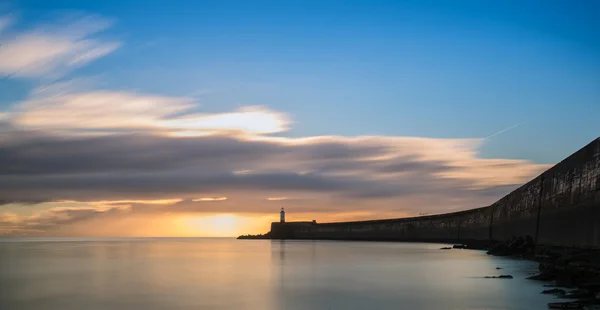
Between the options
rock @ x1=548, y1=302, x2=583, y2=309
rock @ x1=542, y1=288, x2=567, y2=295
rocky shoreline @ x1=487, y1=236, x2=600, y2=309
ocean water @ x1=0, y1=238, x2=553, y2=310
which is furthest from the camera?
ocean water @ x1=0, y1=238, x2=553, y2=310

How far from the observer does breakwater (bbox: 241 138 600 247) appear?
17000mm

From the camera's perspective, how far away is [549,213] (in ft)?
73.5

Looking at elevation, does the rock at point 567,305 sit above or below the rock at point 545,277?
above

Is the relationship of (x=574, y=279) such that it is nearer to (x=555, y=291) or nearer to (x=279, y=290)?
(x=555, y=291)

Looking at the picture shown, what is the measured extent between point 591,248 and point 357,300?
7796mm

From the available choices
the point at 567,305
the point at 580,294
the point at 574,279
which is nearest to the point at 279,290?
the point at 574,279

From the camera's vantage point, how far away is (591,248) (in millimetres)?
16391

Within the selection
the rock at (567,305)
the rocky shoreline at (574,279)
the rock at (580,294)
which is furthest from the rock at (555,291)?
the rock at (567,305)

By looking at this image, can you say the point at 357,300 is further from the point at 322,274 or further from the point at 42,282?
the point at 42,282

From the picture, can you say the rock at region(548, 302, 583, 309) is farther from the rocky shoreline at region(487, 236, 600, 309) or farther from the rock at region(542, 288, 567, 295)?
the rock at region(542, 288, 567, 295)

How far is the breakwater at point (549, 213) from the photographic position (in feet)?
55.8

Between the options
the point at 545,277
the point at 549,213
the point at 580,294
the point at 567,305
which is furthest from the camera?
the point at 549,213

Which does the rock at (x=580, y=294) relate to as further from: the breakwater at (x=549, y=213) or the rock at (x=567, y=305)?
the breakwater at (x=549, y=213)

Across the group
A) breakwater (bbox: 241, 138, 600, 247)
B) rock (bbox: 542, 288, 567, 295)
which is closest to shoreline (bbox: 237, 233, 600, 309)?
rock (bbox: 542, 288, 567, 295)
